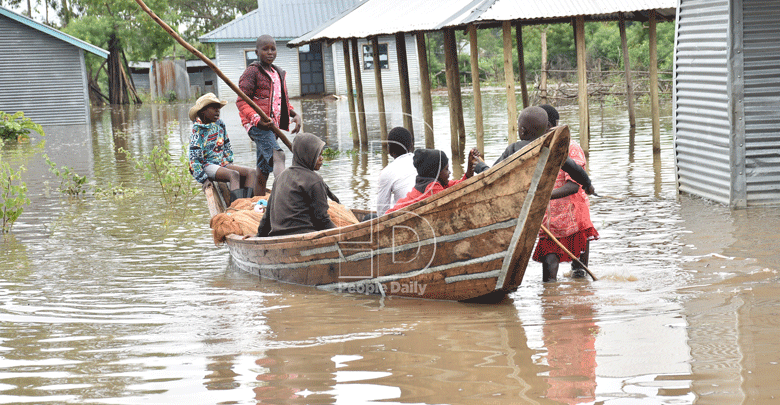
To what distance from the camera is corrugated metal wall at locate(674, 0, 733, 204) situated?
8484mm

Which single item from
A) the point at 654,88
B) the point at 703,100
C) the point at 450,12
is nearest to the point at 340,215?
the point at 703,100

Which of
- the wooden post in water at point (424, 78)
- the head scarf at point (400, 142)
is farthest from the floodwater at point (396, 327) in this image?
the wooden post in water at point (424, 78)

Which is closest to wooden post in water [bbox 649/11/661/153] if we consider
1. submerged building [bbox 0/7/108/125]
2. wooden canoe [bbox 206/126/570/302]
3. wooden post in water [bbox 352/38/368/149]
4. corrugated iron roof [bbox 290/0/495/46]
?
corrugated iron roof [bbox 290/0/495/46]

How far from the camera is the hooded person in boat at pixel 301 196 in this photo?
19.7 feet

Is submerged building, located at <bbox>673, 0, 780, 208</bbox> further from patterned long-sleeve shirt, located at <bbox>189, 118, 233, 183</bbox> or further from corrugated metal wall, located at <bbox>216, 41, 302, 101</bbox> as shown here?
corrugated metal wall, located at <bbox>216, 41, 302, 101</bbox>

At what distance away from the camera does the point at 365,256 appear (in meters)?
5.80

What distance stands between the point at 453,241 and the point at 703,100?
490 centimetres

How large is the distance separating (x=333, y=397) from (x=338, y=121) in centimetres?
2185

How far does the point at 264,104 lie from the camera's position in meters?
8.63

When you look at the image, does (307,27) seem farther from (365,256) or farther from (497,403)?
(497,403)

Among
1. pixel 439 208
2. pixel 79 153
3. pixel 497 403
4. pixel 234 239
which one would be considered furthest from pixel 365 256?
pixel 79 153

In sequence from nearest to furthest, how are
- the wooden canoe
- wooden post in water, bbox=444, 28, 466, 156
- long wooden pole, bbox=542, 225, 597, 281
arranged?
the wooden canoe, long wooden pole, bbox=542, 225, 597, 281, wooden post in water, bbox=444, 28, 466, 156

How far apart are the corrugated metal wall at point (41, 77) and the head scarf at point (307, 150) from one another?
23074 mm

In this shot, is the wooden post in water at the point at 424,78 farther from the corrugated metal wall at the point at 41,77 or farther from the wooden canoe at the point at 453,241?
the corrugated metal wall at the point at 41,77
